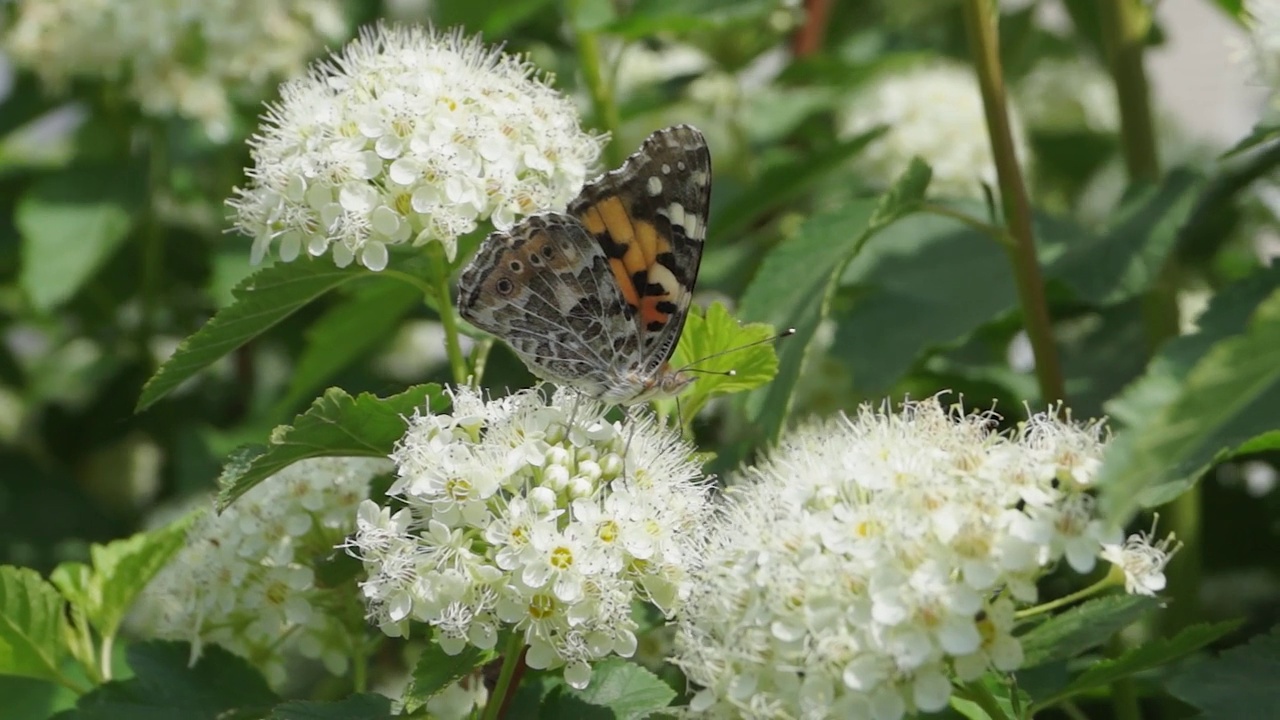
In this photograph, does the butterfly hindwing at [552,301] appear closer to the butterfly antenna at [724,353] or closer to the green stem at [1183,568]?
the butterfly antenna at [724,353]

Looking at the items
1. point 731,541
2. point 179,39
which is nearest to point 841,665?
point 731,541

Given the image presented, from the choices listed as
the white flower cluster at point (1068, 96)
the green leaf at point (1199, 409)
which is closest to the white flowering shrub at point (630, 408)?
the green leaf at point (1199, 409)

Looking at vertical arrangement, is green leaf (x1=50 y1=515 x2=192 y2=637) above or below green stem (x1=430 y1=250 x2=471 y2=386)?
below

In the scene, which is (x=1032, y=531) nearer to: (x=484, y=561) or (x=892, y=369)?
(x=484, y=561)

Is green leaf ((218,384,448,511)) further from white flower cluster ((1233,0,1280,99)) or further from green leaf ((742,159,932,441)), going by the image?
white flower cluster ((1233,0,1280,99))

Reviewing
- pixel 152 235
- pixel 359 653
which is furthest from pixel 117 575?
pixel 152 235

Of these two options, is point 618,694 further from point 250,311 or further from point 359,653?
point 250,311

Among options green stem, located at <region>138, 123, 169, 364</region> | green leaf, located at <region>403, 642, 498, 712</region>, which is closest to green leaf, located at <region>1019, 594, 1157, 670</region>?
green leaf, located at <region>403, 642, 498, 712</region>
